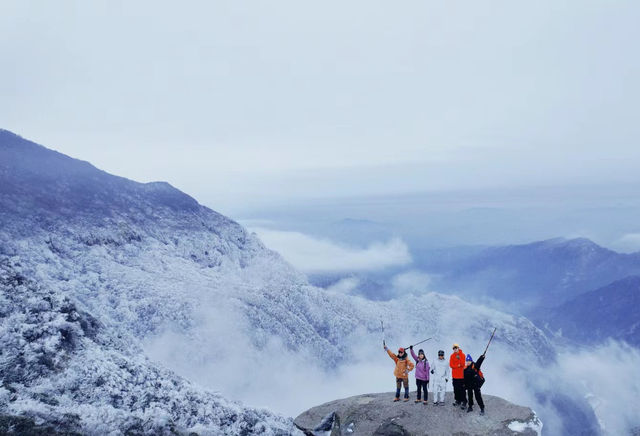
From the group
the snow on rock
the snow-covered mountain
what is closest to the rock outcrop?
the snow on rock

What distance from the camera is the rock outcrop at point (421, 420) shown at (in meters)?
22.0

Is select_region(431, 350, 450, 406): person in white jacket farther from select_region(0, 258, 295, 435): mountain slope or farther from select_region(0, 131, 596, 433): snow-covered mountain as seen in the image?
select_region(0, 131, 596, 433): snow-covered mountain

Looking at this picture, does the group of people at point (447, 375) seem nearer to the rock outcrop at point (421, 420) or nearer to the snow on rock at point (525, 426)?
the rock outcrop at point (421, 420)

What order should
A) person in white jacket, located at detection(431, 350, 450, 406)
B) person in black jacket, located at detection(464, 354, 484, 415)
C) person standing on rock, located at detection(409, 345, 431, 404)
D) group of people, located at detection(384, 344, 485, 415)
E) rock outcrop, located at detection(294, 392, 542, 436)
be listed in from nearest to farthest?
rock outcrop, located at detection(294, 392, 542, 436), person in black jacket, located at detection(464, 354, 484, 415), group of people, located at detection(384, 344, 485, 415), person in white jacket, located at detection(431, 350, 450, 406), person standing on rock, located at detection(409, 345, 431, 404)

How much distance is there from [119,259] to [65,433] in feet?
188

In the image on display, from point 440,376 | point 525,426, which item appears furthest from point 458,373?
point 525,426

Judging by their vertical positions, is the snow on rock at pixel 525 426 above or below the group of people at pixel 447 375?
below

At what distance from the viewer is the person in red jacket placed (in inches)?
896

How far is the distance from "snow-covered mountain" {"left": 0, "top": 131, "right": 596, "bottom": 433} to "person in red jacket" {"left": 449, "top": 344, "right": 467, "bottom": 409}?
1220cm

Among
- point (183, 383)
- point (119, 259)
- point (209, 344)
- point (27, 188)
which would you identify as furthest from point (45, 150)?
point (183, 383)

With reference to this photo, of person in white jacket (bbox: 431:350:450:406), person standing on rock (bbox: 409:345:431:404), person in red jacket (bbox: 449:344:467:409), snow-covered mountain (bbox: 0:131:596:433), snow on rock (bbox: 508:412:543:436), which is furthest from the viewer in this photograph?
snow-covered mountain (bbox: 0:131:596:433)

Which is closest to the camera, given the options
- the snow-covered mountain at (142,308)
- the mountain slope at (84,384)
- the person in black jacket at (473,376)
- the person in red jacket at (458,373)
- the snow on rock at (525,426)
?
the snow on rock at (525,426)

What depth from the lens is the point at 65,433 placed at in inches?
818

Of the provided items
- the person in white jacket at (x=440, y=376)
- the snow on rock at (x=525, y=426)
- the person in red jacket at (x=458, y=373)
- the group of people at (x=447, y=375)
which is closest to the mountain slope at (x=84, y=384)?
the group of people at (x=447, y=375)
